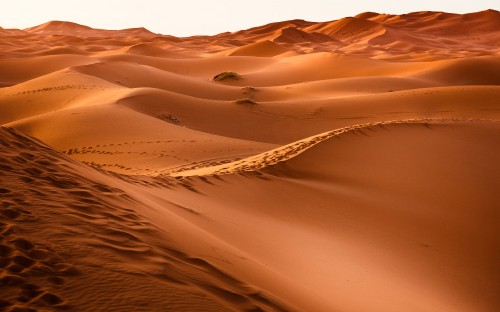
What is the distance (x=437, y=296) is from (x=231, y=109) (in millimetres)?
10523

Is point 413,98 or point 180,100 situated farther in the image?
point 413,98

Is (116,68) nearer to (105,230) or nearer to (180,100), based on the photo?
(180,100)

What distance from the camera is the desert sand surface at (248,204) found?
2719 millimetres

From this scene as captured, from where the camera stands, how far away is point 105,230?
308cm

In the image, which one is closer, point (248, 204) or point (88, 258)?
point (88, 258)

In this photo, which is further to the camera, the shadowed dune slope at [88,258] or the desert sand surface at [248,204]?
the desert sand surface at [248,204]

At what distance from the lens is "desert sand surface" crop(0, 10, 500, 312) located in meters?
2.72

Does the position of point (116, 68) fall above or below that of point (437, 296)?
above

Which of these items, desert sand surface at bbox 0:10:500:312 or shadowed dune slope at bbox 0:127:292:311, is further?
desert sand surface at bbox 0:10:500:312

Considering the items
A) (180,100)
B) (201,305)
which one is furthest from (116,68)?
(201,305)

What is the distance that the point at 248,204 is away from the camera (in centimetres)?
581

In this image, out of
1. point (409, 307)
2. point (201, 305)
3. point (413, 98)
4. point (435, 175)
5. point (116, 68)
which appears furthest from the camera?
point (116, 68)

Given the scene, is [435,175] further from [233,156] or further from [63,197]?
[63,197]

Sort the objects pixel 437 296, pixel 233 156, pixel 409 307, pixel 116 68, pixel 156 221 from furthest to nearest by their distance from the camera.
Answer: pixel 116 68
pixel 233 156
pixel 437 296
pixel 409 307
pixel 156 221
